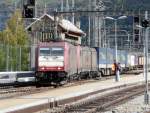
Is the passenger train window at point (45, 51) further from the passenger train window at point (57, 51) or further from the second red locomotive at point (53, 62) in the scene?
the passenger train window at point (57, 51)

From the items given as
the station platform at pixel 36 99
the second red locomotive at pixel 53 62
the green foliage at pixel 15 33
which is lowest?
the station platform at pixel 36 99

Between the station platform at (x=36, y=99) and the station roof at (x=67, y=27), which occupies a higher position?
the station roof at (x=67, y=27)

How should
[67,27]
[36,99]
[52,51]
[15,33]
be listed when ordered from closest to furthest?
[36,99], [52,51], [15,33], [67,27]

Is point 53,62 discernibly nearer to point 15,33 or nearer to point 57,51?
point 57,51

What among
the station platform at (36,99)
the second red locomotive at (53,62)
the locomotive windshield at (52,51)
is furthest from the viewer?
the locomotive windshield at (52,51)

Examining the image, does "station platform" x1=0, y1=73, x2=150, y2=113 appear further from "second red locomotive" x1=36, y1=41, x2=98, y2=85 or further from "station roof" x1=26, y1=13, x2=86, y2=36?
"station roof" x1=26, y1=13, x2=86, y2=36

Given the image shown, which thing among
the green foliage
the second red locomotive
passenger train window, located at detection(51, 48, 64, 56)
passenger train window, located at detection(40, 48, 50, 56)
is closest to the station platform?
the second red locomotive

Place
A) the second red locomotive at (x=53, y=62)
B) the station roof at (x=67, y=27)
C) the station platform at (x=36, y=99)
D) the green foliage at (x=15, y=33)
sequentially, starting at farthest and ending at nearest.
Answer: the station roof at (x=67, y=27) < the green foliage at (x=15, y=33) < the second red locomotive at (x=53, y=62) < the station platform at (x=36, y=99)

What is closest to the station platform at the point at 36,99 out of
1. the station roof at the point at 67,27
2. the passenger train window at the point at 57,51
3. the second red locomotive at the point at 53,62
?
the second red locomotive at the point at 53,62

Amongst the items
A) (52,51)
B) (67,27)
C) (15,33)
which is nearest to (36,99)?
(52,51)

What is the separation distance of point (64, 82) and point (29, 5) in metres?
11.6

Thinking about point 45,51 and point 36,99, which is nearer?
point 36,99

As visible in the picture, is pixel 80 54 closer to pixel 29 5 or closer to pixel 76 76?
pixel 76 76

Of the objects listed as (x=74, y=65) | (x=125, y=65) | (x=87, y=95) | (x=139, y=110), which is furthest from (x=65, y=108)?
(x=125, y=65)
